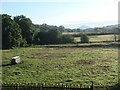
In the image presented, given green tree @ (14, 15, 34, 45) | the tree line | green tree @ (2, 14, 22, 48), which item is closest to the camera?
green tree @ (2, 14, 22, 48)

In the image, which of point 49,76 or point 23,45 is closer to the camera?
point 49,76

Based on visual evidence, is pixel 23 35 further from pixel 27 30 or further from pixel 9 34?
pixel 9 34

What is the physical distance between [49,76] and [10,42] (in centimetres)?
4530

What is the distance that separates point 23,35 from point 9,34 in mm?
11933

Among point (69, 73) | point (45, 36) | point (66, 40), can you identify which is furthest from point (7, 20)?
point (69, 73)

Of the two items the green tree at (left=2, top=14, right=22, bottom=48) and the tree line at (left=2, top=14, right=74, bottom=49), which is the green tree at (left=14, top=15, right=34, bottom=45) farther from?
the green tree at (left=2, top=14, right=22, bottom=48)

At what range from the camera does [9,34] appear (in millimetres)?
69812

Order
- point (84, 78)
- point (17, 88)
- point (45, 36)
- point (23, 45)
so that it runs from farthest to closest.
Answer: point (45, 36) → point (23, 45) → point (84, 78) → point (17, 88)

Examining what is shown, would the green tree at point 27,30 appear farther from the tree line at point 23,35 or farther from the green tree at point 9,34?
Answer: the green tree at point 9,34

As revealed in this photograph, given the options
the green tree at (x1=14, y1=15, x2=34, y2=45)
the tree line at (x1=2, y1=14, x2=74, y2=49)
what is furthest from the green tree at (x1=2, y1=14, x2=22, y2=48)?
the green tree at (x1=14, y1=15, x2=34, y2=45)

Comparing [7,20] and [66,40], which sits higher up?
[7,20]

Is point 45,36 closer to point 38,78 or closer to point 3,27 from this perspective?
point 3,27

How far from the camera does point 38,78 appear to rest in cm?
2489

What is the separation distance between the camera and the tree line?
7006cm
